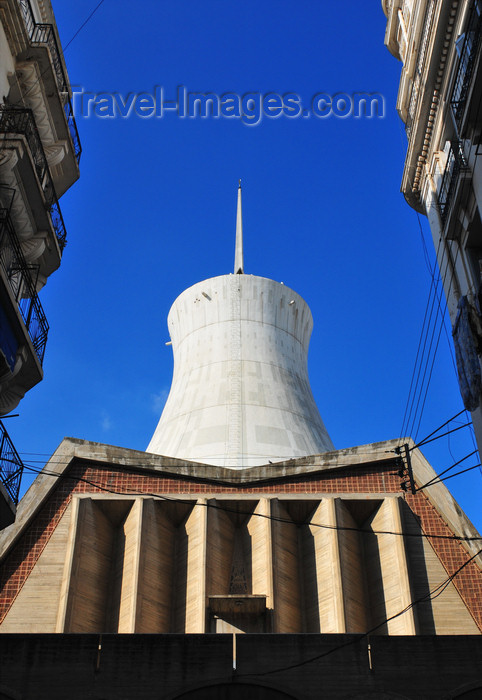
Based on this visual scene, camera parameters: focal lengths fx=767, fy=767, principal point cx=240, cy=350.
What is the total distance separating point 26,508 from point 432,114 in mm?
15022

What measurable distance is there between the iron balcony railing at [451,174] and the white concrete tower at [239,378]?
14.0 m

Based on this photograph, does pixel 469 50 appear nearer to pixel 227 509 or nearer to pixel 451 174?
pixel 451 174

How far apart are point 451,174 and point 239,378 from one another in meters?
16.8

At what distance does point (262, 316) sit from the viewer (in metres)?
33.4

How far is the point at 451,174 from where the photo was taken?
1534cm

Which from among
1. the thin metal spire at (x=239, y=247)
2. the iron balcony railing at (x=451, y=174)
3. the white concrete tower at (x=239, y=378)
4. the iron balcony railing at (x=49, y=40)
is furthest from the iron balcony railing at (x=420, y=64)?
the thin metal spire at (x=239, y=247)

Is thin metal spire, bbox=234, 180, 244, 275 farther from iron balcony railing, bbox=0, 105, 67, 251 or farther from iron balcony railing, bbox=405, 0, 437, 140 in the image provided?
iron balcony railing, bbox=0, 105, 67, 251

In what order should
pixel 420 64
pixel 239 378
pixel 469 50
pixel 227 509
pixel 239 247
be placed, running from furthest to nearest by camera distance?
1. pixel 239 247
2. pixel 239 378
3. pixel 227 509
4. pixel 420 64
5. pixel 469 50

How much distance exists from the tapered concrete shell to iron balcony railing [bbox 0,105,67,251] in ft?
45.1

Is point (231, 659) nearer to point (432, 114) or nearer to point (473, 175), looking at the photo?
point (473, 175)

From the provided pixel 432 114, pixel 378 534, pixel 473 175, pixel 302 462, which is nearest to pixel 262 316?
pixel 302 462

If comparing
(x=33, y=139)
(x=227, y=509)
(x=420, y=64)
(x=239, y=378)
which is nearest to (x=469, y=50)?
(x=420, y=64)

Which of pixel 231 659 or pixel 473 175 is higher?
pixel 473 175

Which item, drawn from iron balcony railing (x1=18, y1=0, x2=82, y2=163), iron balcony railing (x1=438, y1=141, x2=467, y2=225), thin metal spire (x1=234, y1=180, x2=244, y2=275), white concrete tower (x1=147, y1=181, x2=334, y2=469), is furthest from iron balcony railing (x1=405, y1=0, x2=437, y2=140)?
thin metal spire (x1=234, y1=180, x2=244, y2=275)
